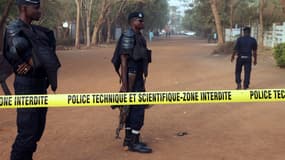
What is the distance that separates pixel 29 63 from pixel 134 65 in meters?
1.79

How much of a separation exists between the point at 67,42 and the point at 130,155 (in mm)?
40586

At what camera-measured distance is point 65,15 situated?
50188 millimetres

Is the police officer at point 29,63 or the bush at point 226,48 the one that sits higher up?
the police officer at point 29,63

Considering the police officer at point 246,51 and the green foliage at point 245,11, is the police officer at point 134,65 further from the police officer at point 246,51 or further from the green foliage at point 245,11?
the green foliage at point 245,11

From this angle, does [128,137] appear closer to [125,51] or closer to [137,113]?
[137,113]

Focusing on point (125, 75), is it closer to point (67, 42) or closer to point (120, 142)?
point (120, 142)

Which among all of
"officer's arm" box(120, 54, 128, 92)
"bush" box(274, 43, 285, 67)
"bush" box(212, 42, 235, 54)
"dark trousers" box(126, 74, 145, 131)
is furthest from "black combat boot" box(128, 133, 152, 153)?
"bush" box(212, 42, 235, 54)

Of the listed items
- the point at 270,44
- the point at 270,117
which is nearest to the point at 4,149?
the point at 270,117

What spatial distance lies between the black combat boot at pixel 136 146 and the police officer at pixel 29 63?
1.66 metres

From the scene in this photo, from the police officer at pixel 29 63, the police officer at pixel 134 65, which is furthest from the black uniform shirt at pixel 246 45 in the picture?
the police officer at pixel 29 63

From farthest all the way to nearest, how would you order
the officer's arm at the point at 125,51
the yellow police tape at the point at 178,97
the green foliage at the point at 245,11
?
the green foliage at the point at 245,11, the officer's arm at the point at 125,51, the yellow police tape at the point at 178,97

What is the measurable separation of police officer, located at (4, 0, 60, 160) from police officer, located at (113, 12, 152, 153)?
1372mm

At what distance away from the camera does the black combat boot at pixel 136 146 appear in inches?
223

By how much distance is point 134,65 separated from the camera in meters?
5.58
